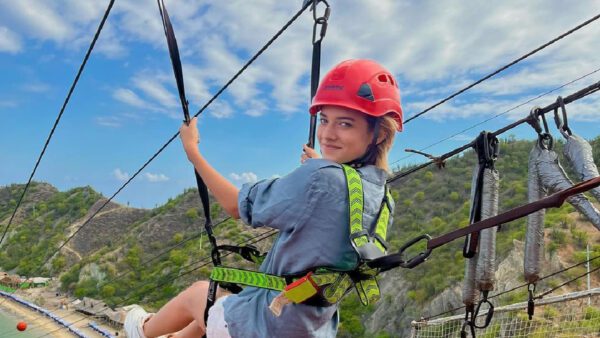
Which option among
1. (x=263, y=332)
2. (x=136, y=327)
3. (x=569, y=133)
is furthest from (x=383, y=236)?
(x=136, y=327)

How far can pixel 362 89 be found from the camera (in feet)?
6.17

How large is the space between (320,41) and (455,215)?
24.8m

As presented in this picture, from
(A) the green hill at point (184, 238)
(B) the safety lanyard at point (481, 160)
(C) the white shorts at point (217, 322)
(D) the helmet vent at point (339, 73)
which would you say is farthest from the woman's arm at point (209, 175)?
(A) the green hill at point (184, 238)

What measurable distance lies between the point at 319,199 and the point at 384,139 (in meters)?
0.46

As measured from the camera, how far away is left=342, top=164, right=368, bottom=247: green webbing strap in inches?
64.5

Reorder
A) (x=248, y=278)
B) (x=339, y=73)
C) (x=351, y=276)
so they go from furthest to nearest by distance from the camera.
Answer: (x=339, y=73) < (x=248, y=278) < (x=351, y=276)

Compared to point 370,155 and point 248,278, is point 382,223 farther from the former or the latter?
point 248,278

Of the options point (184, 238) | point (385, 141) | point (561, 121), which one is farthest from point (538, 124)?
point (184, 238)

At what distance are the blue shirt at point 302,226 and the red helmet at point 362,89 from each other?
0.83ft

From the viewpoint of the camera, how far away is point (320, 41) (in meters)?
2.65

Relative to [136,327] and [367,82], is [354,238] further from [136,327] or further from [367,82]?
[136,327]

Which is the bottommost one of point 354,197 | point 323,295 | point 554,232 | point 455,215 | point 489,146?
point 323,295

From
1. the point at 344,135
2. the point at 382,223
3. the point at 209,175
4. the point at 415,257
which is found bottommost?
the point at 415,257

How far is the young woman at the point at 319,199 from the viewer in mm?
1654
